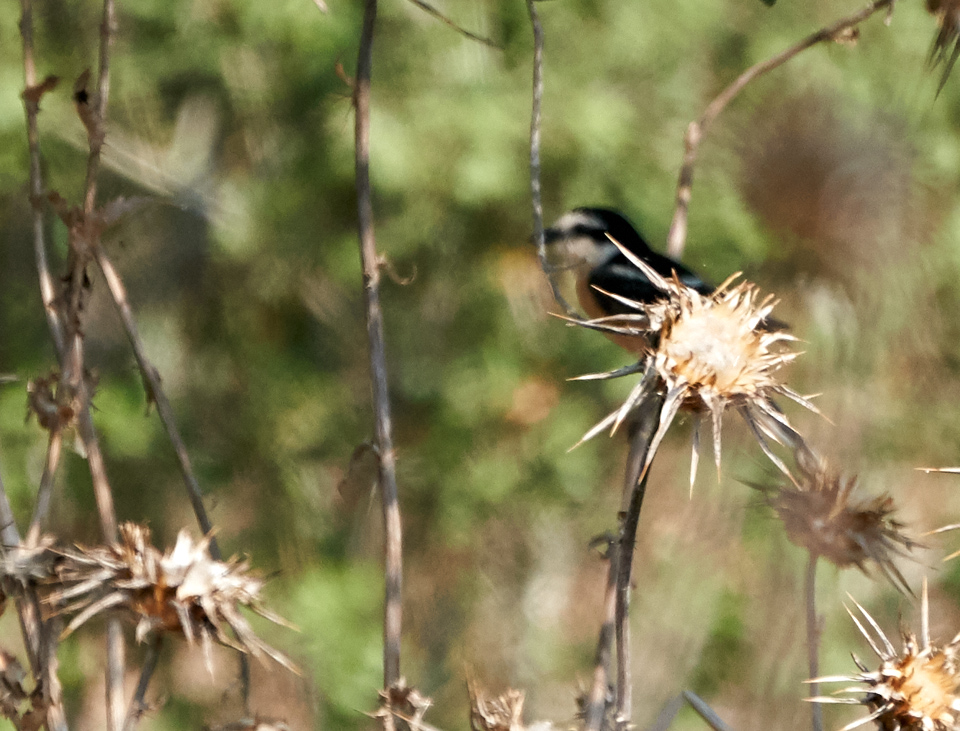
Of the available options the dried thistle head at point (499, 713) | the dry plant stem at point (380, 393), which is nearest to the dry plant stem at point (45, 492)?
the dry plant stem at point (380, 393)

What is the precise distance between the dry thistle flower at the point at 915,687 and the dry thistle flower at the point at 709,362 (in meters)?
0.25

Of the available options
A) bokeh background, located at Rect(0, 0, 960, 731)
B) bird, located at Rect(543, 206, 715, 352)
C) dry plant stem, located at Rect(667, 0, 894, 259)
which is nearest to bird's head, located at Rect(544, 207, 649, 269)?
bird, located at Rect(543, 206, 715, 352)

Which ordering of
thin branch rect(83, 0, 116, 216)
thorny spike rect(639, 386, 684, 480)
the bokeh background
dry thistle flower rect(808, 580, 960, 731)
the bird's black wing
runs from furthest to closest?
the bokeh background → the bird's black wing → thin branch rect(83, 0, 116, 216) → dry thistle flower rect(808, 580, 960, 731) → thorny spike rect(639, 386, 684, 480)

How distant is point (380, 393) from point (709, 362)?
421 mm

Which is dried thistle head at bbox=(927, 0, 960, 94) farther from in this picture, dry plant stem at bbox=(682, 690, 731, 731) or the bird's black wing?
the bird's black wing

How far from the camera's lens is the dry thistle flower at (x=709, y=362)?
3.11 feet

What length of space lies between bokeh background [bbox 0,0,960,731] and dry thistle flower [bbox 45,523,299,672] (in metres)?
2.40

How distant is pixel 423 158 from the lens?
11.4 ft

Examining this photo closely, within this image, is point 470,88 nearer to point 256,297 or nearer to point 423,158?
point 423,158

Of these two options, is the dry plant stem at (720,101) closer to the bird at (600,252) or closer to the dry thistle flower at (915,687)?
the dry thistle flower at (915,687)

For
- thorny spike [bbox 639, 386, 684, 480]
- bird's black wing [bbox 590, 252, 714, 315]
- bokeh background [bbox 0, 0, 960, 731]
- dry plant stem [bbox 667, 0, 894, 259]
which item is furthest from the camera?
bokeh background [bbox 0, 0, 960, 731]

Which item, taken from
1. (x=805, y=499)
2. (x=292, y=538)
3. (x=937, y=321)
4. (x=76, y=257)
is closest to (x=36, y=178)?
(x=76, y=257)

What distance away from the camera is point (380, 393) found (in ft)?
3.79

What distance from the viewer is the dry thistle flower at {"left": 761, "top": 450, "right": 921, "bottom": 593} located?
1.21m
